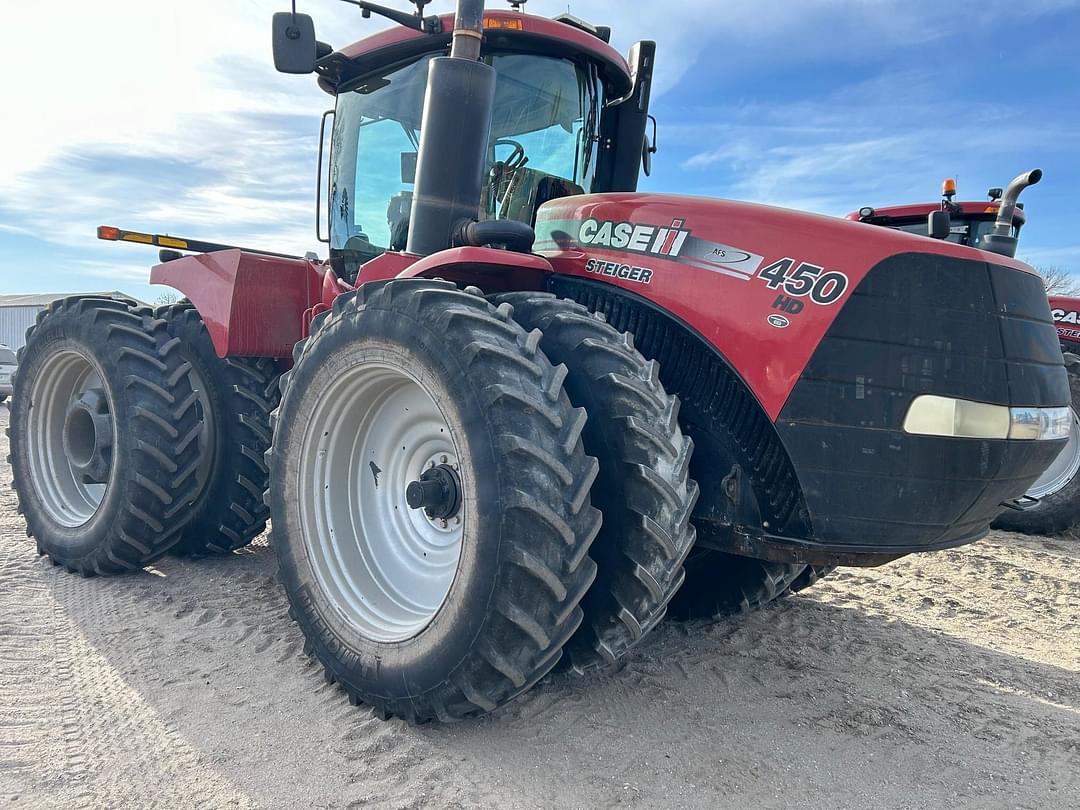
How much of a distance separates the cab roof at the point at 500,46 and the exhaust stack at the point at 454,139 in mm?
300

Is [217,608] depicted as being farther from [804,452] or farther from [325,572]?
[804,452]

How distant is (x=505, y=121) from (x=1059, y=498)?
18.6ft

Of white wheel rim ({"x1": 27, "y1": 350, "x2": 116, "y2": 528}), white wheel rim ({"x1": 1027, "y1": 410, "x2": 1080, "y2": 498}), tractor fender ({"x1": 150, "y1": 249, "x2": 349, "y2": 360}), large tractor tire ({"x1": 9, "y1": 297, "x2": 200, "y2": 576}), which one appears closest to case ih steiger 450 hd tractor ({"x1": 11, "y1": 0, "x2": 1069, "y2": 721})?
tractor fender ({"x1": 150, "y1": 249, "x2": 349, "y2": 360})

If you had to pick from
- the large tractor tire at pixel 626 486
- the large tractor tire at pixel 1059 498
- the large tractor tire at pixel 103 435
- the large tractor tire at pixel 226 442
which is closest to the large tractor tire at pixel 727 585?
the large tractor tire at pixel 626 486

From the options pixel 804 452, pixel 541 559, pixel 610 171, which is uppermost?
pixel 610 171

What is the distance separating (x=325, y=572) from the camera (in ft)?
9.88

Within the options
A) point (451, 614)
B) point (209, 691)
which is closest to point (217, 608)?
point (209, 691)

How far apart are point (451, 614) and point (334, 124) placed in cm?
Result: 298

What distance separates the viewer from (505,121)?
3645 mm

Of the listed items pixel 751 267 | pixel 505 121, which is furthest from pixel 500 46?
pixel 751 267

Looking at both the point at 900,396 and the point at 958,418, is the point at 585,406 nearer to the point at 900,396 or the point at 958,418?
the point at 900,396

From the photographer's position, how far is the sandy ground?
93.7 inches

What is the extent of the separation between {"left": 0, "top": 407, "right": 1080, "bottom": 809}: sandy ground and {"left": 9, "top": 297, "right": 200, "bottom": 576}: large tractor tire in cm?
31

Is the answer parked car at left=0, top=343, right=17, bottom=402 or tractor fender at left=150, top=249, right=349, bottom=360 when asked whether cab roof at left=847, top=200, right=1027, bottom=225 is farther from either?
parked car at left=0, top=343, right=17, bottom=402
